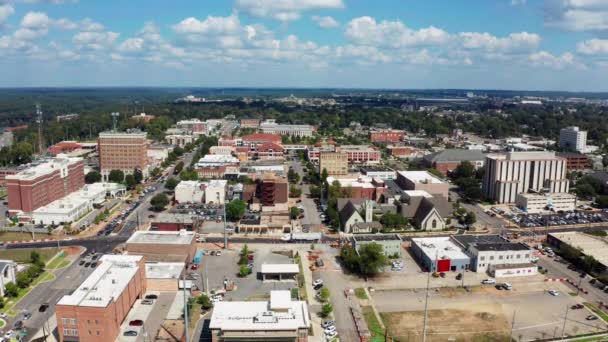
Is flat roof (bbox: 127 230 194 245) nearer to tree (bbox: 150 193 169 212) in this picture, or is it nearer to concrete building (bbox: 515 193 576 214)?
tree (bbox: 150 193 169 212)

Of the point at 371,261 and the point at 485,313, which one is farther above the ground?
the point at 371,261

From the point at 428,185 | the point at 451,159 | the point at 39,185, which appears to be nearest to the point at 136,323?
the point at 39,185

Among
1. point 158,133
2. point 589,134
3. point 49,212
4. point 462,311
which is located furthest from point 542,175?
point 158,133

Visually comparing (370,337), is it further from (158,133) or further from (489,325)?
(158,133)

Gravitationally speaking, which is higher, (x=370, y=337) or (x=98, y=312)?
(x=98, y=312)

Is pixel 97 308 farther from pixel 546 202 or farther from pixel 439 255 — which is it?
pixel 546 202

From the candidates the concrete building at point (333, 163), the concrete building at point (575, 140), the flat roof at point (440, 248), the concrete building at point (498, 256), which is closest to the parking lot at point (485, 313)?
the concrete building at point (498, 256)

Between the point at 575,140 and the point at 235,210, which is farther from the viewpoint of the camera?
the point at 575,140
